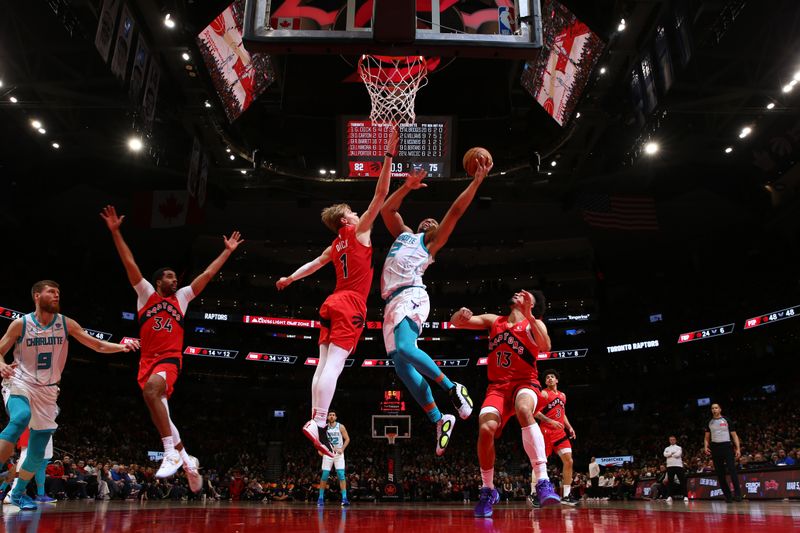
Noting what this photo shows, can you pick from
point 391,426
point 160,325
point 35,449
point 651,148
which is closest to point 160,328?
point 160,325

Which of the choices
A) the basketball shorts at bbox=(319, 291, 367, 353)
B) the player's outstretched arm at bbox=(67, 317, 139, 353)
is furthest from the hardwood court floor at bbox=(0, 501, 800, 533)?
the player's outstretched arm at bbox=(67, 317, 139, 353)

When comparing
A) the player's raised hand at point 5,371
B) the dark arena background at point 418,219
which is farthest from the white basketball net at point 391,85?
the player's raised hand at point 5,371

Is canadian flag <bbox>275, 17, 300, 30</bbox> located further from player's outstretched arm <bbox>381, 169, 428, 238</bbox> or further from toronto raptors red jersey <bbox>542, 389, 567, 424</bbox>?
toronto raptors red jersey <bbox>542, 389, 567, 424</bbox>

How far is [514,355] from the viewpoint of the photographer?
6328 mm

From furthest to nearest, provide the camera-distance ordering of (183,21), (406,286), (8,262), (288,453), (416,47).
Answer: (288,453) → (8,262) → (183,21) → (416,47) → (406,286)

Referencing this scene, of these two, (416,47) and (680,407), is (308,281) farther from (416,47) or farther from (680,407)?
(416,47)

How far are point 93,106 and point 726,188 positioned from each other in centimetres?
2570

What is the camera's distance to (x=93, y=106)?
18703mm

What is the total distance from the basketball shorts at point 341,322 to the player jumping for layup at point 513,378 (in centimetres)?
95

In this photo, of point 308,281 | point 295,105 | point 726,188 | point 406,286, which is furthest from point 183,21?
point 726,188

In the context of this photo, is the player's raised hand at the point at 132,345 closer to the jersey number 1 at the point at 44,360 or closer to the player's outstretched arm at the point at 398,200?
the jersey number 1 at the point at 44,360

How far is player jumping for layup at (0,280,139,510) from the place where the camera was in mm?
6141

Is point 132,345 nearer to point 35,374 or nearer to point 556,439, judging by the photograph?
point 35,374

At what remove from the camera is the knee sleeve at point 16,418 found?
19.2 feet
